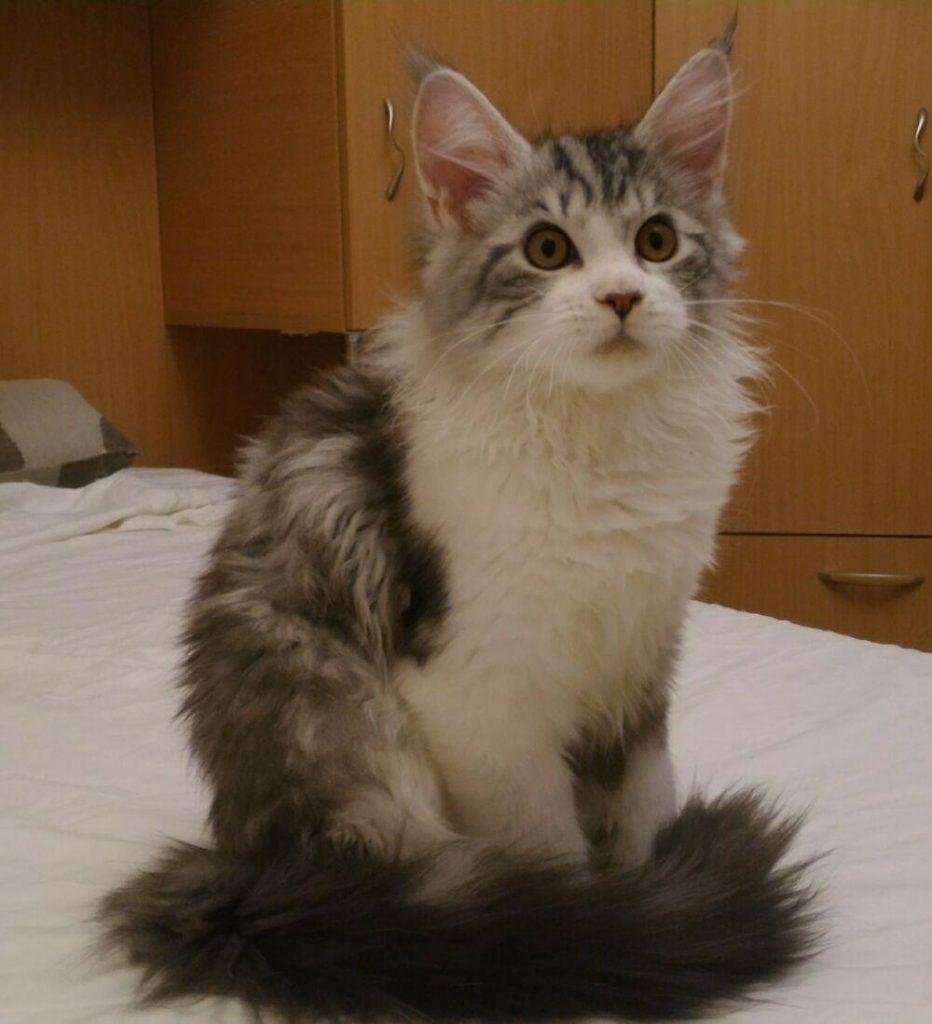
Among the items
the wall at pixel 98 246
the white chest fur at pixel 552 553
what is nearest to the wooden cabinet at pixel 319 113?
the wall at pixel 98 246

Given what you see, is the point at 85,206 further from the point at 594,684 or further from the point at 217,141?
the point at 594,684

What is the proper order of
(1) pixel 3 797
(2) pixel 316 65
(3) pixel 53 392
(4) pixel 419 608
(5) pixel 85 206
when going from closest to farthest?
(4) pixel 419 608, (1) pixel 3 797, (2) pixel 316 65, (3) pixel 53 392, (5) pixel 85 206

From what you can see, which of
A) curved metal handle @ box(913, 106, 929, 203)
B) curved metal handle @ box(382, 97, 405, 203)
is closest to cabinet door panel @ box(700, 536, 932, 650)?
curved metal handle @ box(913, 106, 929, 203)

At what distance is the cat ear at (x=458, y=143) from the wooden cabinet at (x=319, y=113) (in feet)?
4.97

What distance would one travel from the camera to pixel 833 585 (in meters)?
3.08

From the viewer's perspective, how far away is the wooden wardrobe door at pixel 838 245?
2.89 metres

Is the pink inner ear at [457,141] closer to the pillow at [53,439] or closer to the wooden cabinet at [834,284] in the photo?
the wooden cabinet at [834,284]

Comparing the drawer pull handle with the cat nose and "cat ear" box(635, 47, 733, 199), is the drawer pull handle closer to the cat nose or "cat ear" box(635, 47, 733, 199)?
"cat ear" box(635, 47, 733, 199)

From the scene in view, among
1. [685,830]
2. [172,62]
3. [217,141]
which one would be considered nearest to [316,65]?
[217,141]

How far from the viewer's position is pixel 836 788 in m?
1.35

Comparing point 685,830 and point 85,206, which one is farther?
point 85,206

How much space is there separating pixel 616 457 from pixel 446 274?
0.83 ft

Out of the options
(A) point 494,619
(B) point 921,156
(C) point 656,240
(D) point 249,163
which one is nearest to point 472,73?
(D) point 249,163

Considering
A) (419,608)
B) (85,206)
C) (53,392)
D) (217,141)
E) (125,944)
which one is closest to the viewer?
(125,944)
